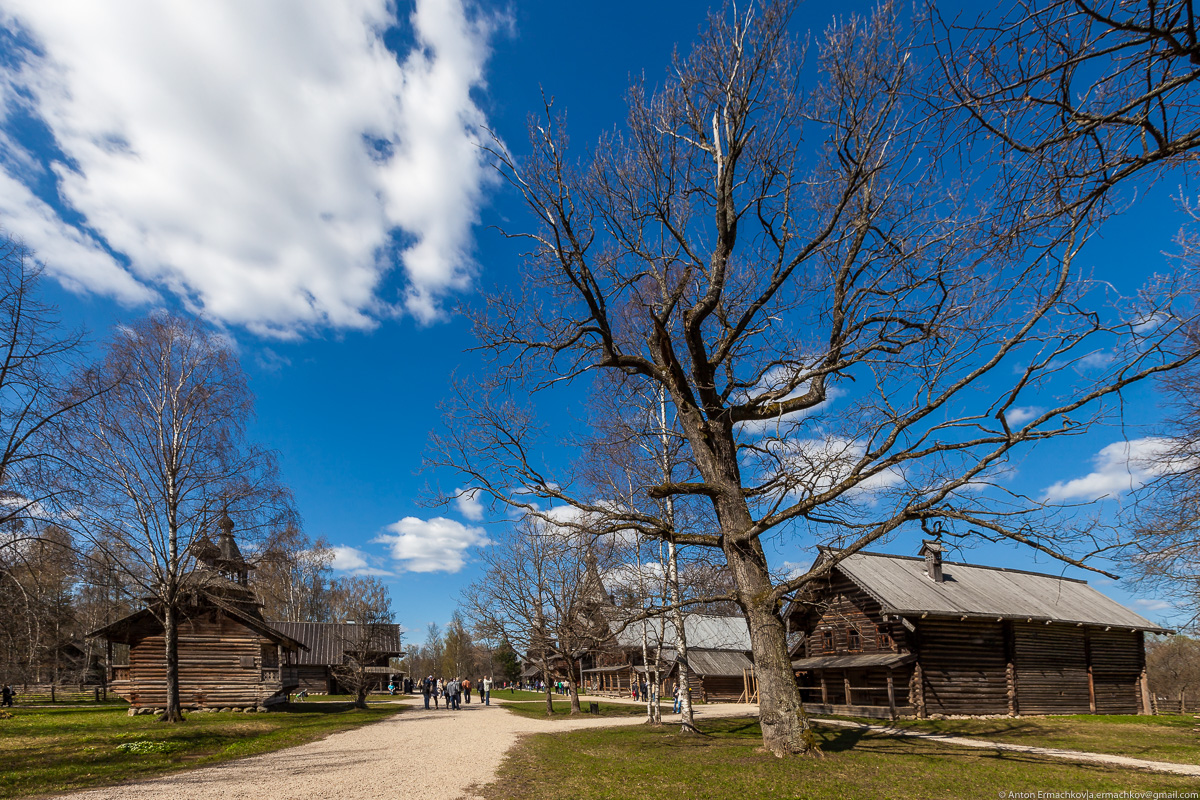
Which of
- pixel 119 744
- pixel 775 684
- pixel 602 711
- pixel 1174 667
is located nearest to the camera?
pixel 775 684

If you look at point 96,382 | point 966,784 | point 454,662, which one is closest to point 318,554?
point 454,662

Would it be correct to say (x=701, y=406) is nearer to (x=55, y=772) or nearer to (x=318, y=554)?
(x=55, y=772)

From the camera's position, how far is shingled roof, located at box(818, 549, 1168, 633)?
72.8 feet

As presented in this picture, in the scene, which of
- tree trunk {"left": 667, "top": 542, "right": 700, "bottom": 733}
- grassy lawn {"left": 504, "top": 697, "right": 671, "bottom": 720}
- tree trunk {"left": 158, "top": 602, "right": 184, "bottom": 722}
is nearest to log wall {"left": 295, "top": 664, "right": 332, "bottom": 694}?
grassy lawn {"left": 504, "top": 697, "right": 671, "bottom": 720}

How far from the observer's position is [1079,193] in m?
4.88

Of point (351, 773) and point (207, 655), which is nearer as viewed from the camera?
point (351, 773)

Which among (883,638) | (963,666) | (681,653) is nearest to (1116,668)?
(963,666)

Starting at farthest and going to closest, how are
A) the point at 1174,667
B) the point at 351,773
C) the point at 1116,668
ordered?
the point at 1174,667, the point at 1116,668, the point at 351,773

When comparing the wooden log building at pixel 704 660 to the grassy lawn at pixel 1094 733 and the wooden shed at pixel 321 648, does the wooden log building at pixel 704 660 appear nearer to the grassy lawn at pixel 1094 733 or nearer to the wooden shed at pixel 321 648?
the grassy lawn at pixel 1094 733

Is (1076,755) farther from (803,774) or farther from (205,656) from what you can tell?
(205,656)

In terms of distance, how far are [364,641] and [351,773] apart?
2168 cm

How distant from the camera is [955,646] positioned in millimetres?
22469

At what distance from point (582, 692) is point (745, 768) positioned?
55667 mm

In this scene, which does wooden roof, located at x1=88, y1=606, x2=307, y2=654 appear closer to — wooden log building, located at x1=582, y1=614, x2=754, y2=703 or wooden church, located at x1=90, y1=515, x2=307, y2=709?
wooden church, located at x1=90, y1=515, x2=307, y2=709
